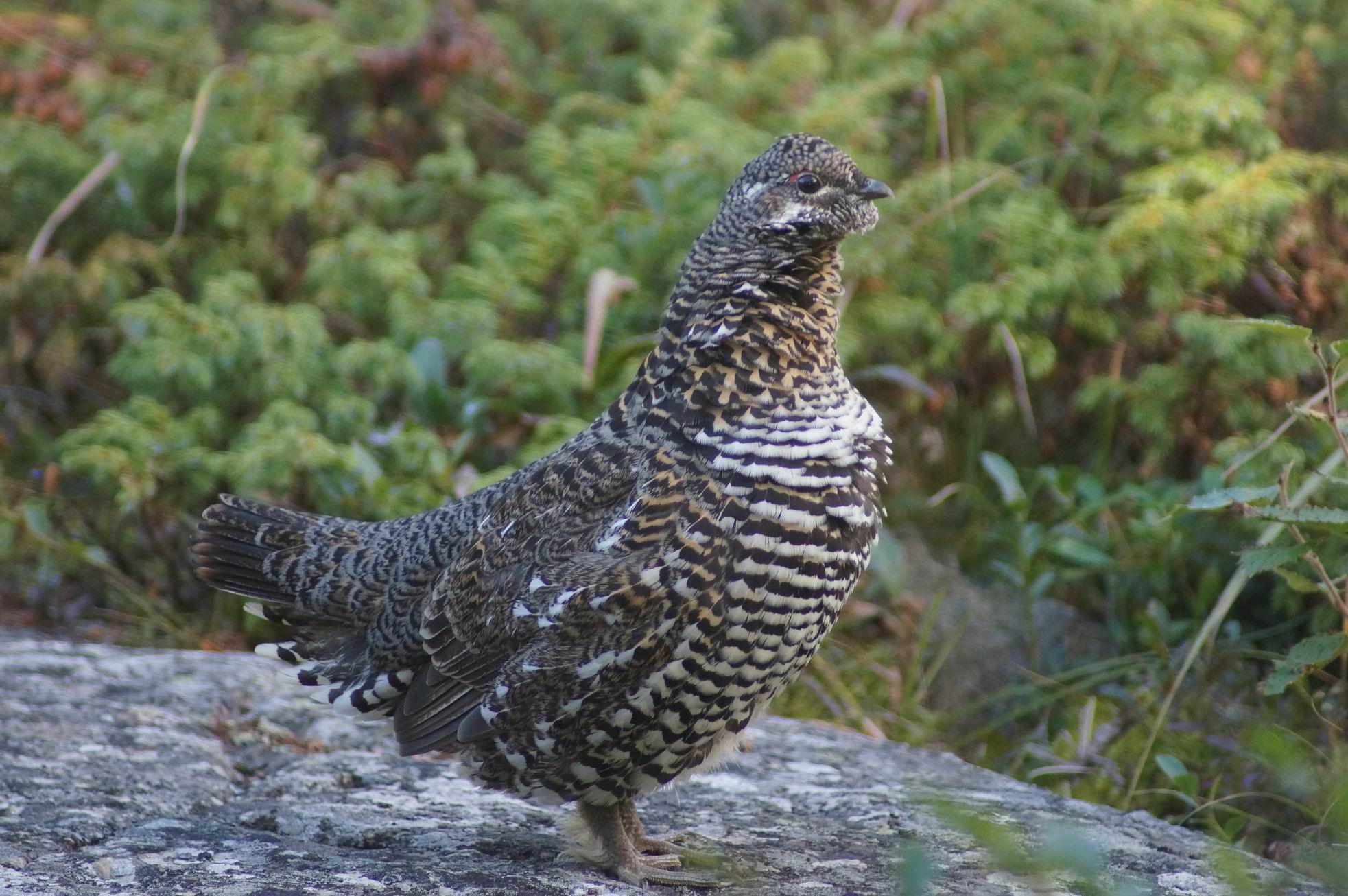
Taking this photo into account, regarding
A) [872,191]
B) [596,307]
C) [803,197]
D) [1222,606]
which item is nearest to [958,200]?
[596,307]

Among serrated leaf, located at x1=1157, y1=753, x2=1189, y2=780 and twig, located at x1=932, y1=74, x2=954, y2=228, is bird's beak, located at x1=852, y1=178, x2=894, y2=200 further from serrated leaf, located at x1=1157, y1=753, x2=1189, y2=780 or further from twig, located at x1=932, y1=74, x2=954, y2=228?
twig, located at x1=932, y1=74, x2=954, y2=228

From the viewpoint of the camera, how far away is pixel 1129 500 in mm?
5676

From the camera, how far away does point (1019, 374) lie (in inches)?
222

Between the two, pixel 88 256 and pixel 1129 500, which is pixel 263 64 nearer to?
pixel 88 256

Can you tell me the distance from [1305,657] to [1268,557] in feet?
0.88

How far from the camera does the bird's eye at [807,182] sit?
11.5 ft

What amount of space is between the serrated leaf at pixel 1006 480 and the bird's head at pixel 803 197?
1.84m

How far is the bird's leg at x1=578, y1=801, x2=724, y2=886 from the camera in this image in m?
3.35

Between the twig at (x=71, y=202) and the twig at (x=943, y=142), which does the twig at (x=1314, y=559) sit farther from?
the twig at (x=71, y=202)

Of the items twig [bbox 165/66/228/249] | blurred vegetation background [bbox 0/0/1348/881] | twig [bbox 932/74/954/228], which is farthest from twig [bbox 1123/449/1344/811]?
twig [bbox 165/66/228/249]

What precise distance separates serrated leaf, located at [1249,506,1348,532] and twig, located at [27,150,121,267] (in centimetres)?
Result: 506

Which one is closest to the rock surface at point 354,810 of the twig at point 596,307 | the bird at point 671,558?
the bird at point 671,558

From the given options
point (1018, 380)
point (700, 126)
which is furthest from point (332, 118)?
point (1018, 380)

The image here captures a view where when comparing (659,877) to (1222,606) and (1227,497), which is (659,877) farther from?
(1222,606)
